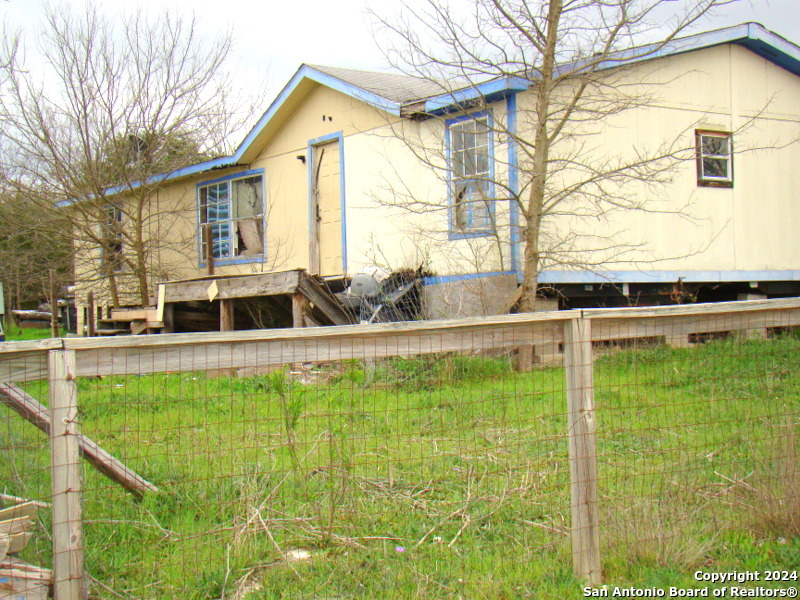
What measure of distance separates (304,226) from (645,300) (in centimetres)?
660

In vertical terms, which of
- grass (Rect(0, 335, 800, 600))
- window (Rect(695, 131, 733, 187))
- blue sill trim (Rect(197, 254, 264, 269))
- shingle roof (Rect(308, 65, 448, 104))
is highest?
shingle roof (Rect(308, 65, 448, 104))

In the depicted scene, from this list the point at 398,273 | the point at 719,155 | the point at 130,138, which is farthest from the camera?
the point at 130,138

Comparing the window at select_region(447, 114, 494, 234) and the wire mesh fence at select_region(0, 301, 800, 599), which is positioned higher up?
the window at select_region(447, 114, 494, 234)

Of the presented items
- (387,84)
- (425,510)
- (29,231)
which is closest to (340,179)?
(387,84)

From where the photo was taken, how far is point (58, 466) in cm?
297

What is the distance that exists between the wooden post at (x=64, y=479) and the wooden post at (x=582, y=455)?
2284mm

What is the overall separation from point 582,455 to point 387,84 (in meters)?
11.6

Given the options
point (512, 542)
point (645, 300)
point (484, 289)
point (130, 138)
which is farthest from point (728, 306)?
point (130, 138)

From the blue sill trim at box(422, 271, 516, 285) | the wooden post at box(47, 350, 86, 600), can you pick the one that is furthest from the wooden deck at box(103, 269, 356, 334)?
the wooden post at box(47, 350, 86, 600)

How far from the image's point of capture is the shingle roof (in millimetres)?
12695

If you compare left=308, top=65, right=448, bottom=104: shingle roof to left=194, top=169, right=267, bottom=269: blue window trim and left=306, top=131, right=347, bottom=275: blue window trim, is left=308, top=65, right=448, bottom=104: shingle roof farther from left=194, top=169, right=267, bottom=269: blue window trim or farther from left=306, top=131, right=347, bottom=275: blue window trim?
left=194, top=169, right=267, bottom=269: blue window trim

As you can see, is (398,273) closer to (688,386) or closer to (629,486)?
(688,386)

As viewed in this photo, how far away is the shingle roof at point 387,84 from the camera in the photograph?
41.6 feet

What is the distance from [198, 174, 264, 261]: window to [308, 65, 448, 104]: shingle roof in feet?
9.94
